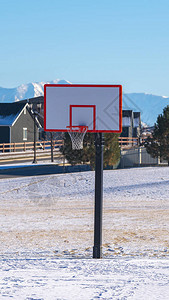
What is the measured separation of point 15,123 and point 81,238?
46.0 meters

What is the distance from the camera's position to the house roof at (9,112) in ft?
189

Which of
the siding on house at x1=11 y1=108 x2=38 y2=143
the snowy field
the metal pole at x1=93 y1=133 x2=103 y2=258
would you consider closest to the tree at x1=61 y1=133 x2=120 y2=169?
the snowy field

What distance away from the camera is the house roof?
57625mm

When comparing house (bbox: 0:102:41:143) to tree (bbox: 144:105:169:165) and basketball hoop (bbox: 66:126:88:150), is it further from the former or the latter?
basketball hoop (bbox: 66:126:88:150)

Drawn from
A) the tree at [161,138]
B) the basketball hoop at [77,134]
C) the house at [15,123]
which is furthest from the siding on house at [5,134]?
the basketball hoop at [77,134]

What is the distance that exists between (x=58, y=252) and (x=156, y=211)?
9.81m

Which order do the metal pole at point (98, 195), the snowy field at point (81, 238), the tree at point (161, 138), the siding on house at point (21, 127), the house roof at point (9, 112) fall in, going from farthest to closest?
the siding on house at point (21, 127), the house roof at point (9, 112), the tree at point (161, 138), the metal pole at point (98, 195), the snowy field at point (81, 238)

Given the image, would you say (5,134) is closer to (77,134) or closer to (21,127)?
(21,127)

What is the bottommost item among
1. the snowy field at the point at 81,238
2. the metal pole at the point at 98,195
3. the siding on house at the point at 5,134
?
the snowy field at the point at 81,238

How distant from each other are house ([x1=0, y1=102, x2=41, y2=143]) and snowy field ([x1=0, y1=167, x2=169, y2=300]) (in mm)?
28071

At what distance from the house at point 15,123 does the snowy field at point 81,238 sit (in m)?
28.1

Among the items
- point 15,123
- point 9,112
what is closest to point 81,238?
point 15,123

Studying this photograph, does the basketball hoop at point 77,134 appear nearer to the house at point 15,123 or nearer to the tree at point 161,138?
the tree at point 161,138

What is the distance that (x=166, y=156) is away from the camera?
38938mm
